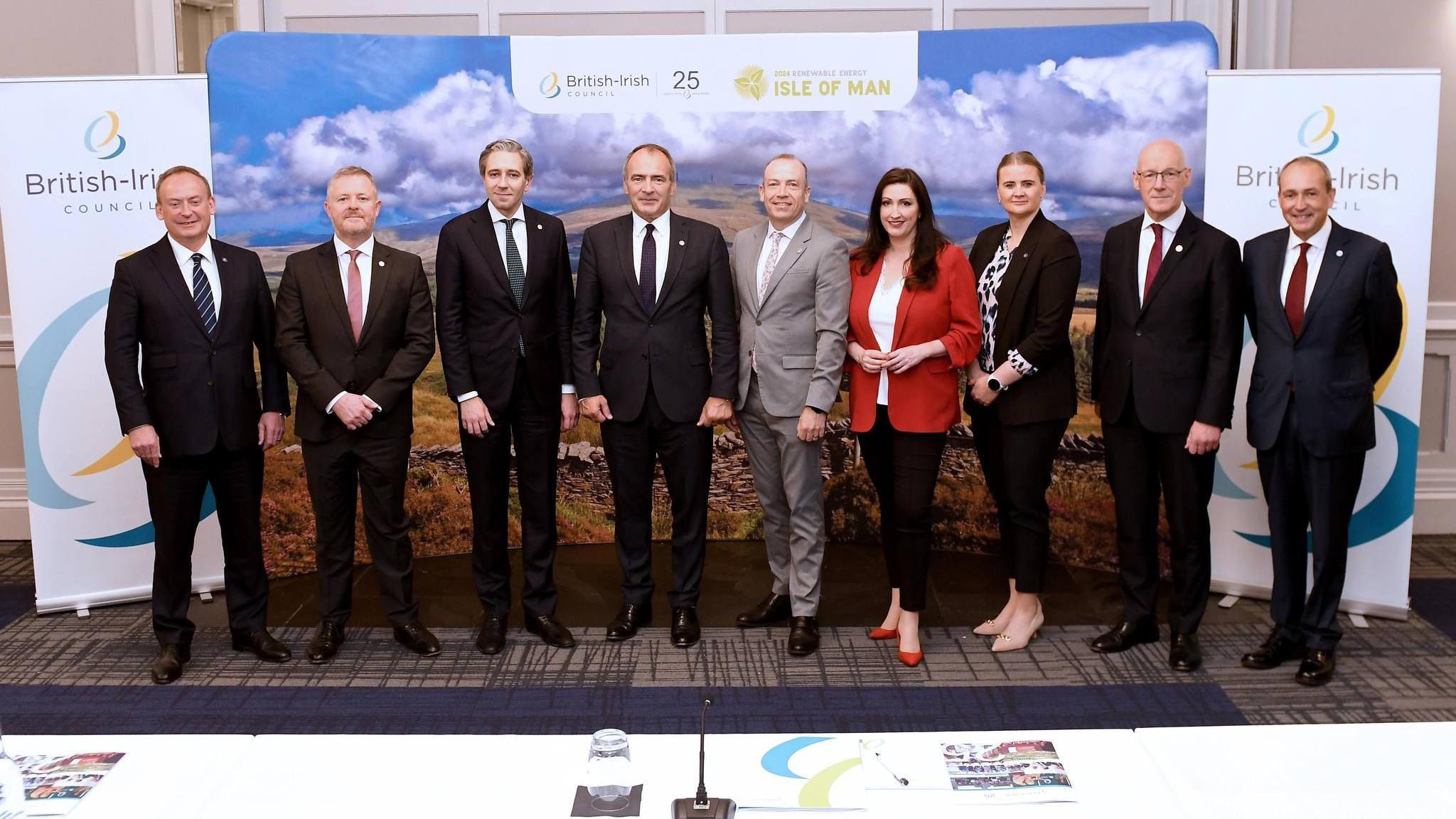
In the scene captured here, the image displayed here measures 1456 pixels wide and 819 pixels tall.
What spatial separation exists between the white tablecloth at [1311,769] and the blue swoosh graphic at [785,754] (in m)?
0.58

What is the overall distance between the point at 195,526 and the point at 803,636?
213 cm

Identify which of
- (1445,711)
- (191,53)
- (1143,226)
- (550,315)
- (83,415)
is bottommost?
(1445,711)

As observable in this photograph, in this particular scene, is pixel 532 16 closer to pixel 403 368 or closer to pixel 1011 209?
pixel 403 368

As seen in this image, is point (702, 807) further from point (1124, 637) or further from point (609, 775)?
point (1124, 637)

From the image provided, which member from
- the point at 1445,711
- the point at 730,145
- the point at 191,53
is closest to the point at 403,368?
the point at 730,145

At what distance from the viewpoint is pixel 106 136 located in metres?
4.57

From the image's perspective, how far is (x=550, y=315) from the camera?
13.8 feet

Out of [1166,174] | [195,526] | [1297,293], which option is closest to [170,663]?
[195,526]

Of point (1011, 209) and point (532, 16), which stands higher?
point (532, 16)

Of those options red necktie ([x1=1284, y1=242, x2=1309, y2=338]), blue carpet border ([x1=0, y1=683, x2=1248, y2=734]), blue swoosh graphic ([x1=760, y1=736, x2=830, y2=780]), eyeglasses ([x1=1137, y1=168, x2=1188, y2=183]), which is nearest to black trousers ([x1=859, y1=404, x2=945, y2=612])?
blue carpet border ([x1=0, y1=683, x2=1248, y2=734])

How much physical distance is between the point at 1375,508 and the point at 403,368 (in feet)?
11.8

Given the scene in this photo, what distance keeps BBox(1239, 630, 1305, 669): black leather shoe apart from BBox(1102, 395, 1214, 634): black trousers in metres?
0.20

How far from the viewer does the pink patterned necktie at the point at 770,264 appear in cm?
411

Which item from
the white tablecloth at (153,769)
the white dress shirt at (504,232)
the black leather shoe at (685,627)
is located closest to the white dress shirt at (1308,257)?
the black leather shoe at (685,627)
